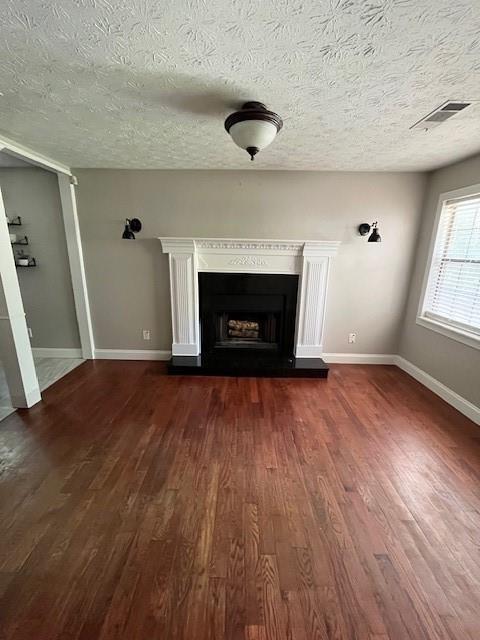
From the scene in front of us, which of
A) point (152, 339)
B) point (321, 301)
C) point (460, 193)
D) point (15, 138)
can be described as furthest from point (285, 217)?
point (15, 138)

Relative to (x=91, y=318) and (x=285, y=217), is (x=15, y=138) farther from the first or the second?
(x=285, y=217)

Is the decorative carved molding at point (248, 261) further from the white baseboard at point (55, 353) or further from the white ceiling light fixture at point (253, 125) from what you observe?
the white baseboard at point (55, 353)

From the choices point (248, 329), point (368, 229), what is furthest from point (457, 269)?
point (248, 329)

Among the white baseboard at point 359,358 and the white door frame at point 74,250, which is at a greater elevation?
the white door frame at point 74,250

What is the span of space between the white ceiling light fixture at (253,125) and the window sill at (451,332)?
250cm

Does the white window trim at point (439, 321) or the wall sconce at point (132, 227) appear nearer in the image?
the white window trim at point (439, 321)

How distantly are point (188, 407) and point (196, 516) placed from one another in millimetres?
1120

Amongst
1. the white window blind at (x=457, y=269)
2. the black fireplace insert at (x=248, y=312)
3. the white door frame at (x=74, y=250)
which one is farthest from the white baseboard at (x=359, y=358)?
the white door frame at (x=74, y=250)

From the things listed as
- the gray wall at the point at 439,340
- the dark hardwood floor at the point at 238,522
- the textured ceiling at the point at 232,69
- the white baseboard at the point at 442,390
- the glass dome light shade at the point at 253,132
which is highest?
the textured ceiling at the point at 232,69

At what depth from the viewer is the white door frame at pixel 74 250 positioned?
2994 mm

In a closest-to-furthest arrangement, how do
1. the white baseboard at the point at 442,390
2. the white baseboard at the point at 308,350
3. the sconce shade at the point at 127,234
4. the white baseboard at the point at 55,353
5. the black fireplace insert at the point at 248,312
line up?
the white baseboard at the point at 442,390
the sconce shade at the point at 127,234
the black fireplace insert at the point at 248,312
the white baseboard at the point at 308,350
the white baseboard at the point at 55,353

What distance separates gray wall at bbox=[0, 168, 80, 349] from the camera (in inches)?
124

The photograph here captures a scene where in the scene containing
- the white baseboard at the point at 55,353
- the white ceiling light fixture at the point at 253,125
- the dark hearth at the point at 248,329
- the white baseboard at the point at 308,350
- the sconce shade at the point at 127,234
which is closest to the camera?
the white ceiling light fixture at the point at 253,125

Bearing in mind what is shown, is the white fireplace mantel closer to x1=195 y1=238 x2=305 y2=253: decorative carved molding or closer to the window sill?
x1=195 y1=238 x2=305 y2=253: decorative carved molding
